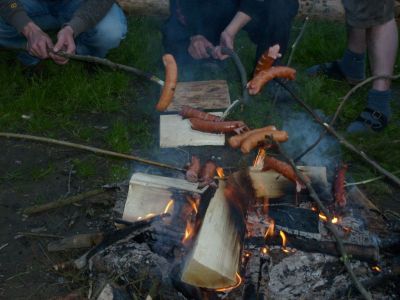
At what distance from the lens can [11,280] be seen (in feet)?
10.7

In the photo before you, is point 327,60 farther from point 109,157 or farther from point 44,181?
point 44,181

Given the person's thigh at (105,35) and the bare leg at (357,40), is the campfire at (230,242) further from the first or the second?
the bare leg at (357,40)

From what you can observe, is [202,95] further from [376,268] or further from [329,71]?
[376,268]

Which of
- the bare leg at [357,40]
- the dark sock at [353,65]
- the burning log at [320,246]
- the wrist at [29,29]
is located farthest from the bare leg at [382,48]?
the wrist at [29,29]

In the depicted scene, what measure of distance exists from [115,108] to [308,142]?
2130mm

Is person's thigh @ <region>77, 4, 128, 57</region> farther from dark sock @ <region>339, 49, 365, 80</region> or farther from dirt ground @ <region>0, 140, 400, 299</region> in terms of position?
dark sock @ <region>339, 49, 365, 80</region>

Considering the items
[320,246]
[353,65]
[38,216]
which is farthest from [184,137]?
[353,65]

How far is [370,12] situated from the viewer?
4.62 m

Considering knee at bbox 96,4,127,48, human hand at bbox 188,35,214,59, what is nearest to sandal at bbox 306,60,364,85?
human hand at bbox 188,35,214,59

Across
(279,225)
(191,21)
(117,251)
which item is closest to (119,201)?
(117,251)

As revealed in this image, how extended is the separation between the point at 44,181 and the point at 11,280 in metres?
1.10

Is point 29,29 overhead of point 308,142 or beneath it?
overhead

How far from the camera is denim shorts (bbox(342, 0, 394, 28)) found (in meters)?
4.58

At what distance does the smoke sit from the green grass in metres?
0.16
